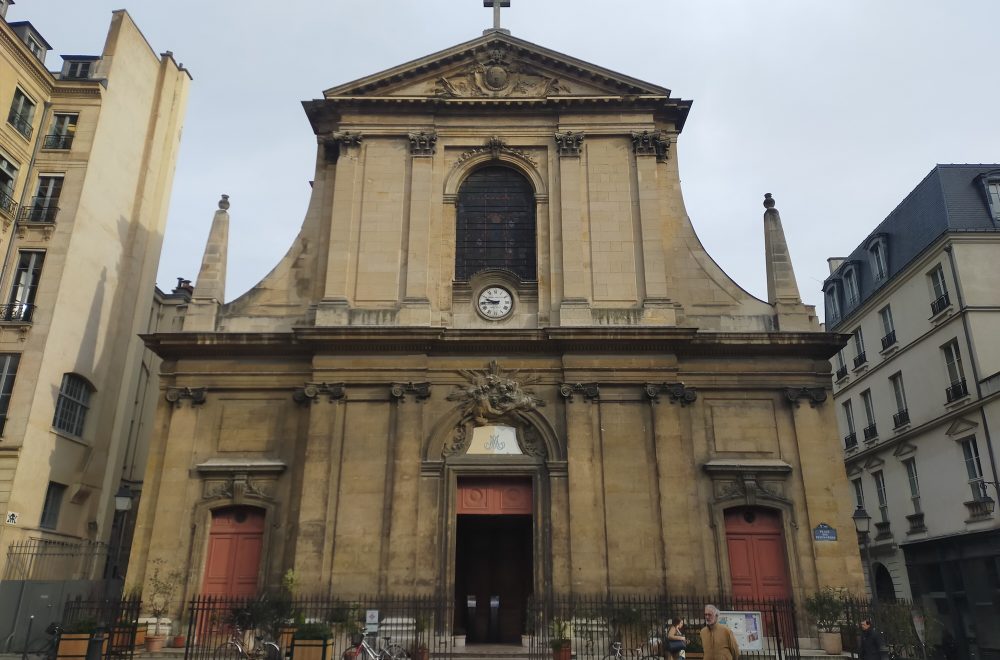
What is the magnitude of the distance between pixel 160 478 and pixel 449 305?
8.10 meters

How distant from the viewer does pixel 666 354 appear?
1898 centimetres

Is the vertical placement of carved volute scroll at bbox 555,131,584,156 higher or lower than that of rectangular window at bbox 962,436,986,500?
higher

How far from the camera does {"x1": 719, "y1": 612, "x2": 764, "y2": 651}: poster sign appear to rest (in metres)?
13.1

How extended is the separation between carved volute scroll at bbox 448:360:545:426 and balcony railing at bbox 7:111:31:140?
15.3 m

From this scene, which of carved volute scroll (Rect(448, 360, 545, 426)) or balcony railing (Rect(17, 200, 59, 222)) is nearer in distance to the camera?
carved volute scroll (Rect(448, 360, 545, 426))

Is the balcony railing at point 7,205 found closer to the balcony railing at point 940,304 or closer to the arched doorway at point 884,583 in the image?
the balcony railing at point 940,304

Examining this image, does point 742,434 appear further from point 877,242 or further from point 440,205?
point 877,242

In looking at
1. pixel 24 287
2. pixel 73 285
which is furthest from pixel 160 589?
pixel 24 287

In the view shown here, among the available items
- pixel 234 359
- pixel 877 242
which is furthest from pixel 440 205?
pixel 877 242

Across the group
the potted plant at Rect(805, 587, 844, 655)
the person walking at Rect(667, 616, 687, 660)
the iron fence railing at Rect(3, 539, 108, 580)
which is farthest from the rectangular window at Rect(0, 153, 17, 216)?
the potted plant at Rect(805, 587, 844, 655)

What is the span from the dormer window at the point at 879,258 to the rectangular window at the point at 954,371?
491 cm

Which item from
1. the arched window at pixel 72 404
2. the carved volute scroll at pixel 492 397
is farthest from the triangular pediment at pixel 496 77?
the arched window at pixel 72 404

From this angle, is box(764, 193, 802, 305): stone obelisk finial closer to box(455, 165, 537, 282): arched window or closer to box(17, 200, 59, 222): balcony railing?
box(455, 165, 537, 282): arched window

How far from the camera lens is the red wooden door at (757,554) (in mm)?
17656
